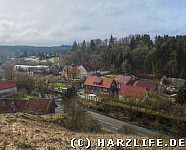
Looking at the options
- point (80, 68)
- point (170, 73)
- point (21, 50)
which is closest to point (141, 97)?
point (170, 73)

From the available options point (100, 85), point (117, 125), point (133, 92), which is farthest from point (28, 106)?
point (100, 85)

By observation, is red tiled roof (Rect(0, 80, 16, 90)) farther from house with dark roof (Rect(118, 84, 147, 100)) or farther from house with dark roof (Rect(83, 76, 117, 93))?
house with dark roof (Rect(118, 84, 147, 100))

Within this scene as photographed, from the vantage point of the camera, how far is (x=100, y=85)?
4166 centimetres

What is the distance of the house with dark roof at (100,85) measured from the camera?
40.6 m

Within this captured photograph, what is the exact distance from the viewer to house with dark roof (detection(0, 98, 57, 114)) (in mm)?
25556

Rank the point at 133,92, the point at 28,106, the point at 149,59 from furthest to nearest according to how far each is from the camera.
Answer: the point at 149,59, the point at 133,92, the point at 28,106

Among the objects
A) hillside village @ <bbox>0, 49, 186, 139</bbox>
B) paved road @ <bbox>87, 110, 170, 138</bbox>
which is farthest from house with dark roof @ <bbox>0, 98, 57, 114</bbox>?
paved road @ <bbox>87, 110, 170, 138</bbox>

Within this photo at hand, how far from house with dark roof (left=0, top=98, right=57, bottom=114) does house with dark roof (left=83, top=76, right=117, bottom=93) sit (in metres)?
15.4

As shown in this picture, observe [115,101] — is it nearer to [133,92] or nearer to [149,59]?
[133,92]

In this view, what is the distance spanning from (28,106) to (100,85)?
1726 centimetres

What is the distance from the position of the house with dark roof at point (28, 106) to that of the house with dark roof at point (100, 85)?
50.6 feet

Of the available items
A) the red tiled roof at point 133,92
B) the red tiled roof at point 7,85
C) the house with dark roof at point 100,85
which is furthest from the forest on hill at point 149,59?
the red tiled roof at point 7,85

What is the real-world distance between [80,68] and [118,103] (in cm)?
2877

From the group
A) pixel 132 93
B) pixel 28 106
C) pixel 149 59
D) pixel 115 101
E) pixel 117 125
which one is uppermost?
pixel 149 59
